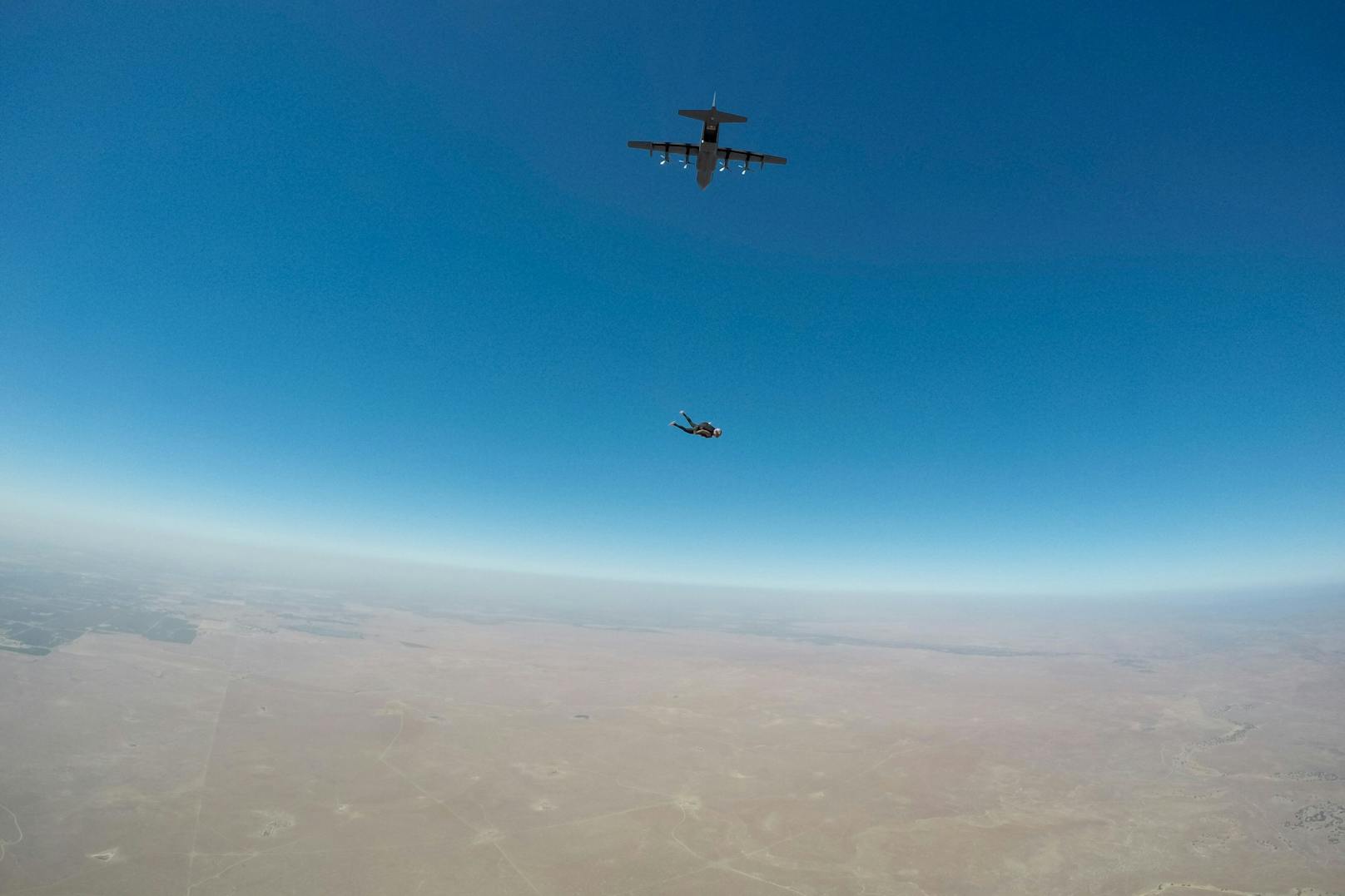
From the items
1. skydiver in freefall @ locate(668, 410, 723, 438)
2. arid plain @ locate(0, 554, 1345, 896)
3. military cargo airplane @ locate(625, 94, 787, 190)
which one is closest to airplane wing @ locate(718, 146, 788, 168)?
military cargo airplane @ locate(625, 94, 787, 190)

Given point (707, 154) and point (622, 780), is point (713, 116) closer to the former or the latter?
point (707, 154)

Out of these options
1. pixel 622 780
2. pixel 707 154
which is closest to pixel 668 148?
pixel 707 154

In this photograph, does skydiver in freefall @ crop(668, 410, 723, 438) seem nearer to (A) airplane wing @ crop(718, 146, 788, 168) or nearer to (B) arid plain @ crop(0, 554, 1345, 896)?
(A) airplane wing @ crop(718, 146, 788, 168)

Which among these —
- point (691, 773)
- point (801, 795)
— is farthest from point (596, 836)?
point (801, 795)

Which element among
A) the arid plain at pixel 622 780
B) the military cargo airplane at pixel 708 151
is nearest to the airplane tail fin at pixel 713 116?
the military cargo airplane at pixel 708 151

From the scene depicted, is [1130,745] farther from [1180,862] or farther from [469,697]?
[469,697]

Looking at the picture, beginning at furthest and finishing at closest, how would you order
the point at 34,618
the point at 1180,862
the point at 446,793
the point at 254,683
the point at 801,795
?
the point at 34,618, the point at 254,683, the point at 801,795, the point at 446,793, the point at 1180,862
